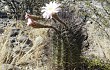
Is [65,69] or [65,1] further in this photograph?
[65,1]

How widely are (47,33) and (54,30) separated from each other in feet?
6.51

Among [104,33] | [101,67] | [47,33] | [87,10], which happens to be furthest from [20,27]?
[101,67]

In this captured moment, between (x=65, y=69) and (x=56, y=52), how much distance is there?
30 cm

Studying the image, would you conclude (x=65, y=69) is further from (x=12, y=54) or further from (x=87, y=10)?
(x=87, y=10)

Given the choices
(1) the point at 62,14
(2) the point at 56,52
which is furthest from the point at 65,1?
(2) the point at 56,52

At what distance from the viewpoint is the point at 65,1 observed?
808 centimetres

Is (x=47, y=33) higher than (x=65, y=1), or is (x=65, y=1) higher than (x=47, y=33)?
(x=65, y=1)

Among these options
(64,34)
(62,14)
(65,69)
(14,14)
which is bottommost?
(65,69)

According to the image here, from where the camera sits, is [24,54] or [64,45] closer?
[64,45]

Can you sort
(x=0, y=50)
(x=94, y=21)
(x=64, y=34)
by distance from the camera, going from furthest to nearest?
(x=94, y=21), (x=0, y=50), (x=64, y=34)

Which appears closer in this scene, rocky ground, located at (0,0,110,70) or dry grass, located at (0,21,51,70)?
rocky ground, located at (0,0,110,70)

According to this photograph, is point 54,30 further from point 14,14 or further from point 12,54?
point 14,14

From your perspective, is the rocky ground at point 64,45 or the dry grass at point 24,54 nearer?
the rocky ground at point 64,45

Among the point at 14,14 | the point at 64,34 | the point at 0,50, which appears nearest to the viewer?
the point at 64,34
